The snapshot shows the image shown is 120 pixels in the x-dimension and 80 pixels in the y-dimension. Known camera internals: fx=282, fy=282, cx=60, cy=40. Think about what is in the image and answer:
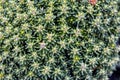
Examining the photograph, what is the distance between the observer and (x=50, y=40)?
2.20m

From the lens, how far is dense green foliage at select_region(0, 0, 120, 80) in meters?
2.22

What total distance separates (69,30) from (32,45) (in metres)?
0.33

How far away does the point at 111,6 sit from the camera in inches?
99.7

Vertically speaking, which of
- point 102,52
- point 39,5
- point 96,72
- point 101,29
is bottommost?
point 96,72

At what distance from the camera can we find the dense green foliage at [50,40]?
2.22 meters

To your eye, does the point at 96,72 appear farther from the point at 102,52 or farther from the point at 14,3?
the point at 14,3

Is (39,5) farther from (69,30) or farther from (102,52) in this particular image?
(102,52)

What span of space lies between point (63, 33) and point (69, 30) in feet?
0.23

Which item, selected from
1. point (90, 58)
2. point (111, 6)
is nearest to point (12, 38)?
point (90, 58)

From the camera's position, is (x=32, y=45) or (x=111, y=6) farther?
(x=111, y=6)

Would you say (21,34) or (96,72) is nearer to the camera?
(21,34)

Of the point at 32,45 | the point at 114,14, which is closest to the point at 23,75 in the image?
the point at 32,45

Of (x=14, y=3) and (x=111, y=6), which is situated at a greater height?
(x=14, y=3)

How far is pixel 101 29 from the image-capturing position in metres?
2.41
